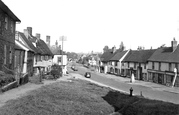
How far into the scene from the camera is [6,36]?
19500 mm

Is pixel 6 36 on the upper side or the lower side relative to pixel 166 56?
upper

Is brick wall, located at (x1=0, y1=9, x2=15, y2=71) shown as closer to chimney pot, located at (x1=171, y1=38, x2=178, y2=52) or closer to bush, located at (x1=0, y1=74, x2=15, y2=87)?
bush, located at (x1=0, y1=74, x2=15, y2=87)

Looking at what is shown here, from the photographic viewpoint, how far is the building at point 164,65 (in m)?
34.0

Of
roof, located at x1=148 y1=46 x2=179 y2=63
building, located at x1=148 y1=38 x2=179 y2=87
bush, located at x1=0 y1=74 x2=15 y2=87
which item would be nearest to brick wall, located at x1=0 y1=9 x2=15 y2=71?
bush, located at x1=0 y1=74 x2=15 y2=87

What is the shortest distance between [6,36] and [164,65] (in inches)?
1152

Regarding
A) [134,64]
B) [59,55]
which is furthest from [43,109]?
[59,55]

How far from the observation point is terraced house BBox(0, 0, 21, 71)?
58.9 ft

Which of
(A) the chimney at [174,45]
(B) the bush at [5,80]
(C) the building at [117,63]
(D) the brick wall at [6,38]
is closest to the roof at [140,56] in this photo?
(C) the building at [117,63]

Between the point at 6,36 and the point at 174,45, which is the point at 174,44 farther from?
the point at 6,36

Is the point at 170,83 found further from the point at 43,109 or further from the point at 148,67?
the point at 43,109

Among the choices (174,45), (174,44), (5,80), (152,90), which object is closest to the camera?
(5,80)

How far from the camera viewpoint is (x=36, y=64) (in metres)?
37.2

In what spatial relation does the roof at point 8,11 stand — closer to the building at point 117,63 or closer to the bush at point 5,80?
the bush at point 5,80

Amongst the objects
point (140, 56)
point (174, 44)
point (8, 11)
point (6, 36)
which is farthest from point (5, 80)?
point (140, 56)
